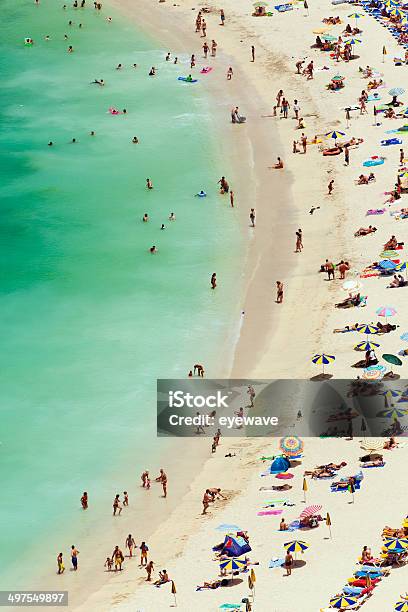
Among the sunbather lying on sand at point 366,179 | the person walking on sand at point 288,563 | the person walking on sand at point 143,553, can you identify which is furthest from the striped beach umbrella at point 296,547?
the sunbather lying on sand at point 366,179

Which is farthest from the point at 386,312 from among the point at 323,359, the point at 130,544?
the point at 130,544

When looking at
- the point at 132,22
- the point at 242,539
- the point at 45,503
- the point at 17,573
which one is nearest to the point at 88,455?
the point at 45,503

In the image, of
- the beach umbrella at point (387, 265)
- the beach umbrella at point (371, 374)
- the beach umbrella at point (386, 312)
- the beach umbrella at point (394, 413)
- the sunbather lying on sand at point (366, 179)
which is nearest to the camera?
the beach umbrella at point (394, 413)

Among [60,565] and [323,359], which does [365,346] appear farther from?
[60,565]

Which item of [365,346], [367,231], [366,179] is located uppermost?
[366,179]

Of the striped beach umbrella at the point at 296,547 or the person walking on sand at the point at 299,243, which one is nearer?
the striped beach umbrella at the point at 296,547
